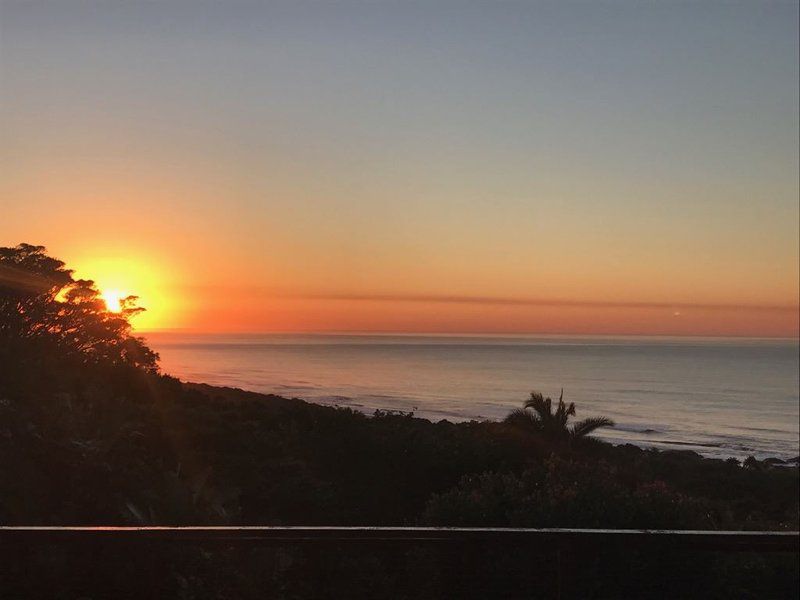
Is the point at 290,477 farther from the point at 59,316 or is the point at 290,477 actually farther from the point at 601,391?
the point at 601,391

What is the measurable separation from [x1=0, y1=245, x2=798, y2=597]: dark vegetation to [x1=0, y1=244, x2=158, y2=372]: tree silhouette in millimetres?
55

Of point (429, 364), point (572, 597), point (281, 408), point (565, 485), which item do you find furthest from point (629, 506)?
point (429, 364)

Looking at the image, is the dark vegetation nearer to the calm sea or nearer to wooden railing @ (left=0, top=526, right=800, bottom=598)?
wooden railing @ (left=0, top=526, right=800, bottom=598)

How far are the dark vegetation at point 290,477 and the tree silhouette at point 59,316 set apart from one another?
6cm

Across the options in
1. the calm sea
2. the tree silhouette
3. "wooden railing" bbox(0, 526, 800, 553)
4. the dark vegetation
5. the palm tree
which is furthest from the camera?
the calm sea

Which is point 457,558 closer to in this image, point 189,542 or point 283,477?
point 189,542

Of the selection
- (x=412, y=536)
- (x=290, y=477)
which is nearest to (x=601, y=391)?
(x=290, y=477)

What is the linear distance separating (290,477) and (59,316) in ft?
28.0

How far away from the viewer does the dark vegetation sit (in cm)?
→ 277

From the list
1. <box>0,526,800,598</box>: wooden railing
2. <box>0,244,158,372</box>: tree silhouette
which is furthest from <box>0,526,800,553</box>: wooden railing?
<box>0,244,158,372</box>: tree silhouette

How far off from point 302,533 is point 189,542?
0.38 m

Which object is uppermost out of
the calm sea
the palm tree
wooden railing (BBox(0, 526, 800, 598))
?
wooden railing (BBox(0, 526, 800, 598))

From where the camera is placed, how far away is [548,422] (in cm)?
2144

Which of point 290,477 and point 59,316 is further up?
point 59,316
